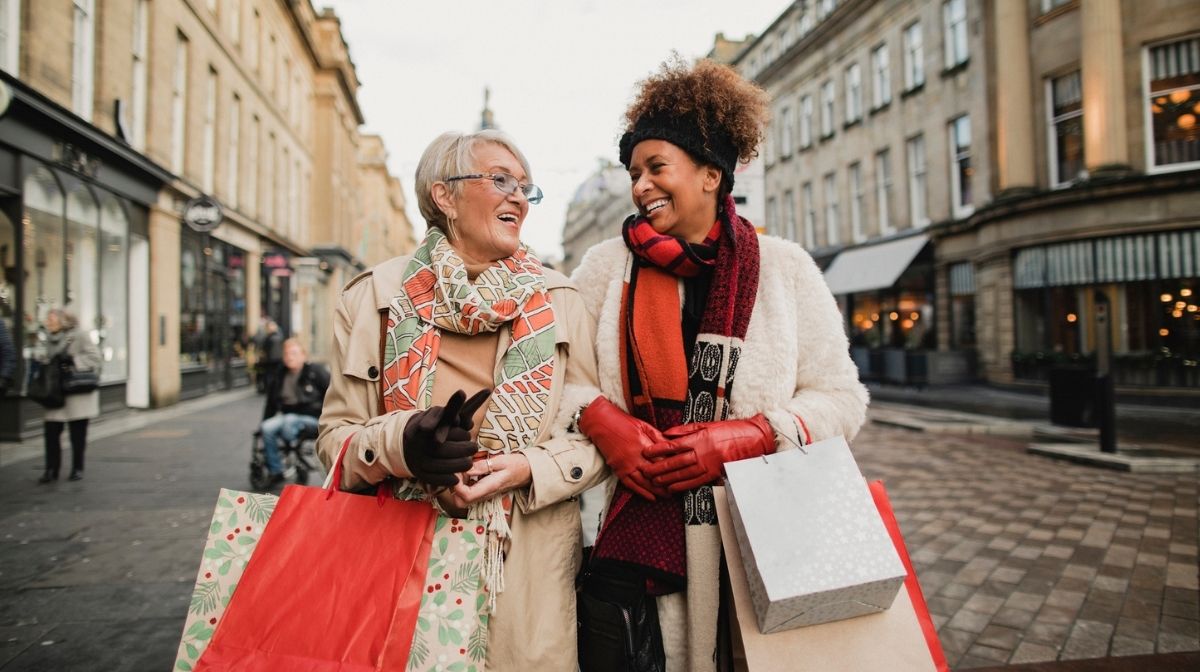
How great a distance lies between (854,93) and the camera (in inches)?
904

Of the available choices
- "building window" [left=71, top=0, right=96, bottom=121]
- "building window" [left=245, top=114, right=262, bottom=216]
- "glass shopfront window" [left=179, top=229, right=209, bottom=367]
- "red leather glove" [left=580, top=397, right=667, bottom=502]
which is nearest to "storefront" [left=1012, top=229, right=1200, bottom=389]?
"red leather glove" [left=580, top=397, right=667, bottom=502]

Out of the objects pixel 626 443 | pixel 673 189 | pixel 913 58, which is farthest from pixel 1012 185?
pixel 626 443

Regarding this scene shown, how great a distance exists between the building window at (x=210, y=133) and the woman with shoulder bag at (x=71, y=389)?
10.8 metres

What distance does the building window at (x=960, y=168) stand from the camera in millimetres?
17938

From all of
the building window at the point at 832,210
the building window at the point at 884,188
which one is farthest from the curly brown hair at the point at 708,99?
the building window at the point at 832,210

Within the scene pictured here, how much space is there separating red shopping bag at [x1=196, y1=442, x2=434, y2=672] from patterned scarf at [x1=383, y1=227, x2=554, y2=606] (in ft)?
0.70

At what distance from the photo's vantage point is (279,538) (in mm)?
1356

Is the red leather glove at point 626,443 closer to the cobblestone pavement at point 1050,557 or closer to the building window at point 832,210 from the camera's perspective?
the cobblestone pavement at point 1050,557

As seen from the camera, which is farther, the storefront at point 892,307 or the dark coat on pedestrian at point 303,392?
the storefront at point 892,307

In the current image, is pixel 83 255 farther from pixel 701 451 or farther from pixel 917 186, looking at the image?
pixel 917 186

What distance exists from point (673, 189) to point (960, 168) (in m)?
20.0

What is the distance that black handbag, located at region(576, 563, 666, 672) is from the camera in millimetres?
1575

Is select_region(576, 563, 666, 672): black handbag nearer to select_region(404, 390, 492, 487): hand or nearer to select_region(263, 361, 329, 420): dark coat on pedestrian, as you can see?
select_region(404, 390, 492, 487): hand

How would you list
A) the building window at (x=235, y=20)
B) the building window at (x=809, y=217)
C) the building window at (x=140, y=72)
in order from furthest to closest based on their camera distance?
the building window at (x=809, y=217) < the building window at (x=235, y=20) < the building window at (x=140, y=72)
